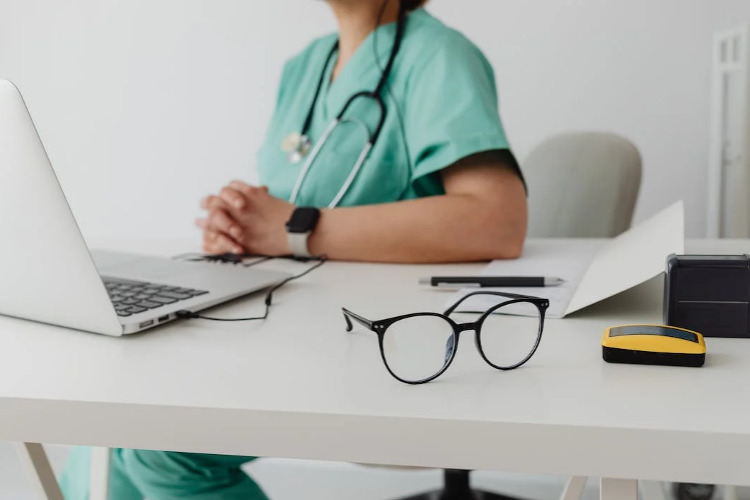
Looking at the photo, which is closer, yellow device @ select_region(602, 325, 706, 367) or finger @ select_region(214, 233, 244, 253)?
yellow device @ select_region(602, 325, 706, 367)

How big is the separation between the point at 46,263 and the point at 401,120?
26.2 inches

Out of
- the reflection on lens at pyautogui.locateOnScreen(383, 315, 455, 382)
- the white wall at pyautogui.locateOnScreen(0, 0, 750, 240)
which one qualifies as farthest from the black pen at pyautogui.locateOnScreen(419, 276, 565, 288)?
the white wall at pyautogui.locateOnScreen(0, 0, 750, 240)

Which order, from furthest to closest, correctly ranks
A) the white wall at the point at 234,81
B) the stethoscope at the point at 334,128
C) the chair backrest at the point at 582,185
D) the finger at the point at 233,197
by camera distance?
1. the white wall at the point at 234,81
2. the chair backrest at the point at 582,185
3. the stethoscope at the point at 334,128
4. the finger at the point at 233,197

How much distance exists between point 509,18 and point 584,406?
1750 mm

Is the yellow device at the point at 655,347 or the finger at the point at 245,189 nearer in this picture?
the yellow device at the point at 655,347

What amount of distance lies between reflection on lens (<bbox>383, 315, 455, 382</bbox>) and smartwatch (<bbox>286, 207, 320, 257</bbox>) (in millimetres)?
362

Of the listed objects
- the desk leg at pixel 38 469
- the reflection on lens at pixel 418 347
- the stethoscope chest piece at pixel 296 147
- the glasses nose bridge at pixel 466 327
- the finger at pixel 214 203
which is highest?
the stethoscope chest piece at pixel 296 147

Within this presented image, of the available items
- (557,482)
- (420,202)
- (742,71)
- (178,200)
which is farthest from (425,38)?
(178,200)

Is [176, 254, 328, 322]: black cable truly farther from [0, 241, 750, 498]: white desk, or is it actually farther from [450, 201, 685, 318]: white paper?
[450, 201, 685, 318]: white paper

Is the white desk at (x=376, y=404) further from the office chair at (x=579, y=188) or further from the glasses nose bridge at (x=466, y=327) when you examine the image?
the office chair at (x=579, y=188)

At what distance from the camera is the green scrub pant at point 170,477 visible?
0.85 m

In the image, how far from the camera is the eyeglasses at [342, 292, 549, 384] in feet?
1.57

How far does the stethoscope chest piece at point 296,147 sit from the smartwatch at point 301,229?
253 mm

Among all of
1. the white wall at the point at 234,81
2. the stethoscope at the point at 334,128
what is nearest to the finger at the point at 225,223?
the stethoscope at the point at 334,128
